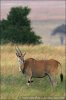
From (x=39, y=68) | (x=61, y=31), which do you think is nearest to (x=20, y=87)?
(x=39, y=68)

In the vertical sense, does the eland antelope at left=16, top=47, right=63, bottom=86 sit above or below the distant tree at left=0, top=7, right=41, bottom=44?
below

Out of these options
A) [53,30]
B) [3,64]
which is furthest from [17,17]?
[53,30]

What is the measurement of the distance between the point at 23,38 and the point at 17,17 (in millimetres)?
1655

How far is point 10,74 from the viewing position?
1267 cm

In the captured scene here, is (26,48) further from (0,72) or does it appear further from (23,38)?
(23,38)

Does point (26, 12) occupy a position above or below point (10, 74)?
above

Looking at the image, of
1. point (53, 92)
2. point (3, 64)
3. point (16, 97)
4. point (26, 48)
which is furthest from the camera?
point (26, 48)

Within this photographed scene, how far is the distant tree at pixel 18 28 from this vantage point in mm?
27441

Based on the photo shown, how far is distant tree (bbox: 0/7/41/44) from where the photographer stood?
2744 cm

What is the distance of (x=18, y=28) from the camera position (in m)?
28.6

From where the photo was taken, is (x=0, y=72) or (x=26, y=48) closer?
(x=0, y=72)

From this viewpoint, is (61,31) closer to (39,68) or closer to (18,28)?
(18,28)

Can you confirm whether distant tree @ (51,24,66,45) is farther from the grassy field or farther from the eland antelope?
the eland antelope

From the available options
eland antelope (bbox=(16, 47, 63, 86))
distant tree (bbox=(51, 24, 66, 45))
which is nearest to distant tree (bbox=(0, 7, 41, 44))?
eland antelope (bbox=(16, 47, 63, 86))
